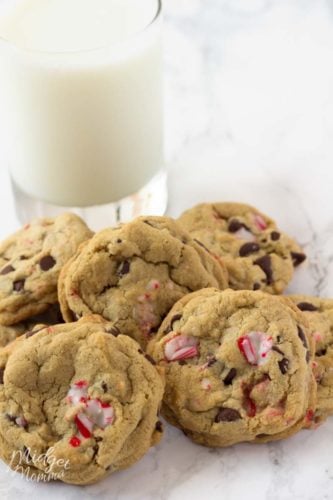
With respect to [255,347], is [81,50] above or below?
above

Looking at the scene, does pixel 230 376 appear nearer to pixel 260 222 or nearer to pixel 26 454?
pixel 26 454

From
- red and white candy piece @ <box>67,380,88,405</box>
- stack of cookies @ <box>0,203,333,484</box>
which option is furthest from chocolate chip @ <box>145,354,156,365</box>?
red and white candy piece @ <box>67,380,88,405</box>

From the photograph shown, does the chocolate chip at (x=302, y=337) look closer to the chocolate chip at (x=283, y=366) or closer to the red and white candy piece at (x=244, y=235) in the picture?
the chocolate chip at (x=283, y=366)

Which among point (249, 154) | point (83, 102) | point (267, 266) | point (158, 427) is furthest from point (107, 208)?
point (158, 427)

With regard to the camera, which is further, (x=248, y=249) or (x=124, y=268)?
(x=248, y=249)

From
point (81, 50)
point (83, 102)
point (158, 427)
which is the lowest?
point (158, 427)

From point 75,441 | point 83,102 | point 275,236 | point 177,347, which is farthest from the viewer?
point 275,236

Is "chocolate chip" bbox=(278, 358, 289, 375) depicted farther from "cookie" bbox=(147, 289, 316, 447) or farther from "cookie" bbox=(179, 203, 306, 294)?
"cookie" bbox=(179, 203, 306, 294)

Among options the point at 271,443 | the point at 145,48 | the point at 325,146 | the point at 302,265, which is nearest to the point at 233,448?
the point at 271,443
